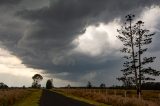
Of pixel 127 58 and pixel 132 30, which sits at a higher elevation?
pixel 132 30

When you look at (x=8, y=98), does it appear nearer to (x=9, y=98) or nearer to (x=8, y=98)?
(x=8, y=98)

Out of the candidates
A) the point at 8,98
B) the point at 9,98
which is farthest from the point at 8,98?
the point at 9,98

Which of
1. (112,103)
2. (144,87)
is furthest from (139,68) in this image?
(144,87)

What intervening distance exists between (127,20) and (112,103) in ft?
93.7

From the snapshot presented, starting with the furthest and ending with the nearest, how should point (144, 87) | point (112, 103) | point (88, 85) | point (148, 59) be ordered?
1. point (88, 85)
2. point (144, 87)
3. point (148, 59)
4. point (112, 103)

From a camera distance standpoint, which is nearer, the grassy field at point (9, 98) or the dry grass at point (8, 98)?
the dry grass at point (8, 98)

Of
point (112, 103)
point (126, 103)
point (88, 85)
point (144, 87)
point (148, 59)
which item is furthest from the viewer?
point (88, 85)

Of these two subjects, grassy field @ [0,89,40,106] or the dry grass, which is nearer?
the dry grass

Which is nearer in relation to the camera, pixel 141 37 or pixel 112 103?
pixel 112 103

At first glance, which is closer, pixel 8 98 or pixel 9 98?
pixel 8 98

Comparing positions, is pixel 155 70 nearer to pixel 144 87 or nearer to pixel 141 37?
pixel 141 37

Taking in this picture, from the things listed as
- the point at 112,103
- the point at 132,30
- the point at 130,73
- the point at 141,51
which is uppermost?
the point at 132,30

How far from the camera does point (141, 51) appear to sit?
198ft

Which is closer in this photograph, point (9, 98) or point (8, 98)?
point (8, 98)
